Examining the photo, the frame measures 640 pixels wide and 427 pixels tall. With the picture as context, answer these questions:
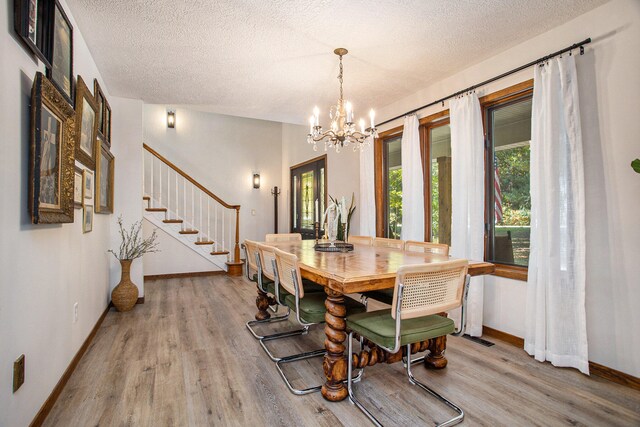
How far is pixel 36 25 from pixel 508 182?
3564 millimetres

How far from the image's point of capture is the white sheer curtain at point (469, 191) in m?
3.03

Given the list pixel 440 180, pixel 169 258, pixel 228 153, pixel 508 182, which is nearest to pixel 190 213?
pixel 169 258

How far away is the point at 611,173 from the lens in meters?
2.26

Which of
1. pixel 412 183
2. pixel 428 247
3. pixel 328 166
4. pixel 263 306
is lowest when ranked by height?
pixel 263 306

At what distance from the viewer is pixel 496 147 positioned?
3.15 meters

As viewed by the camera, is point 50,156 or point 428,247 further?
point 428,247

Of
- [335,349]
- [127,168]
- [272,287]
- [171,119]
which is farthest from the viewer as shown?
[171,119]

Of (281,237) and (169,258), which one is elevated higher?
(281,237)

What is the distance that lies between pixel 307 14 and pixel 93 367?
2.94 metres

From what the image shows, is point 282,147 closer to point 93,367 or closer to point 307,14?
point 307,14

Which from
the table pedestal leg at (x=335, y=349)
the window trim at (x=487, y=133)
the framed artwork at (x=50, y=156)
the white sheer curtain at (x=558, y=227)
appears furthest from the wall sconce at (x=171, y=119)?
the white sheer curtain at (x=558, y=227)

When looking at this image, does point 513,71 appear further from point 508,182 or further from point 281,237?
point 281,237

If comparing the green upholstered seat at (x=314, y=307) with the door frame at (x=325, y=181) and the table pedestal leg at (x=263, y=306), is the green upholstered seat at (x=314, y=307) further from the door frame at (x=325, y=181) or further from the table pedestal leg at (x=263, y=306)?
the door frame at (x=325, y=181)

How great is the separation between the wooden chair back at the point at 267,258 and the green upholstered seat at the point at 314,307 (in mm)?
230
